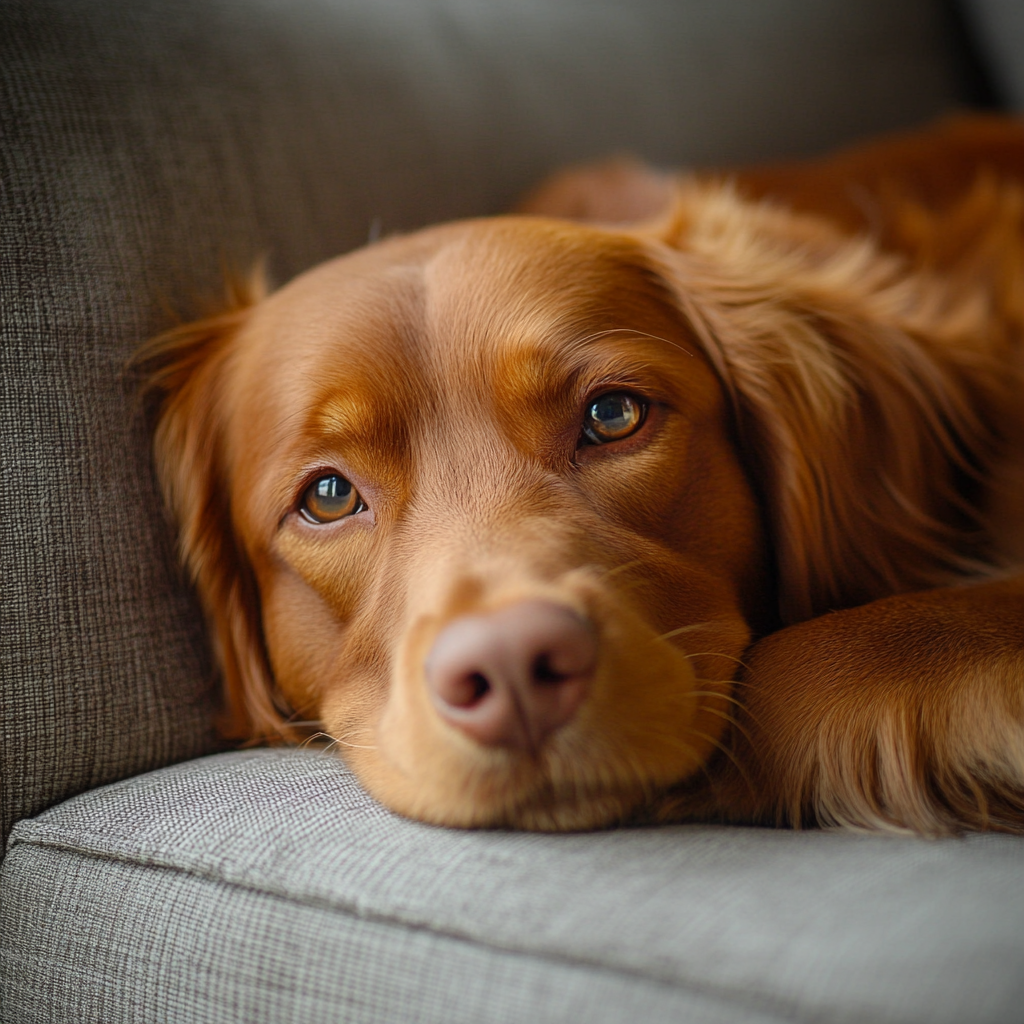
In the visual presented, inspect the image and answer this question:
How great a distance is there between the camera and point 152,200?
1.81 metres

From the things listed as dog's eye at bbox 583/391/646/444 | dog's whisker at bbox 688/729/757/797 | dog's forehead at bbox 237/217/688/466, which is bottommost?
dog's whisker at bbox 688/729/757/797

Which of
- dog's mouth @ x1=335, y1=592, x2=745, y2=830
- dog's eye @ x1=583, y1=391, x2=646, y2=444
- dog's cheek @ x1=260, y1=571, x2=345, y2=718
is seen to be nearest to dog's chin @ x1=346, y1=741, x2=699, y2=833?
dog's mouth @ x1=335, y1=592, x2=745, y2=830

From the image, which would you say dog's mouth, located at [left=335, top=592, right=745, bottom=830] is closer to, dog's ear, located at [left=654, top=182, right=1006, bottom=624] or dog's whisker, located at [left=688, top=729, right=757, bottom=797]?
dog's whisker, located at [left=688, top=729, right=757, bottom=797]

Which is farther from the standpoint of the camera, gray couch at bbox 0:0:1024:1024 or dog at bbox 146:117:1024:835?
dog at bbox 146:117:1024:835

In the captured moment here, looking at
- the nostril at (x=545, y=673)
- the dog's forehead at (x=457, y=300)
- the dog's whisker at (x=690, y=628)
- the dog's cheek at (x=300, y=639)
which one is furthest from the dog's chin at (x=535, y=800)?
the dog's forehead at (x=457, y=300)

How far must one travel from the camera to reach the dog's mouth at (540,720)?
1136 millimetres

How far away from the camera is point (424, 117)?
2459 millimetres

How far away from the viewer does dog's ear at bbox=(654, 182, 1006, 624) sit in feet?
5.63

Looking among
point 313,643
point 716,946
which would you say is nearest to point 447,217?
point 313,643

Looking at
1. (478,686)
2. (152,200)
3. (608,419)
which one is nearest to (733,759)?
(478,686)

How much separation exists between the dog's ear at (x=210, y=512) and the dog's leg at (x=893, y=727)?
0.94m

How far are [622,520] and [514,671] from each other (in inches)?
19.1

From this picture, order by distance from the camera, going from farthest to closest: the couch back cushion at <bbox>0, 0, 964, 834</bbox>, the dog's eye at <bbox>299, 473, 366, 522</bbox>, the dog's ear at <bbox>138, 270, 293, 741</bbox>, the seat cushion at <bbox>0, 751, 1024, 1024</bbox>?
the dog's ear at <bbox>138, 270, 293, 741</bbox>, the dog's eye at <bbox>299, 473, 366, 522</bbox>, the couch back cushion at <bbox>0, 0, 964, 834</bbox>, the seat cushion at <bbox>0, 751, 1024, 1024</bbox>

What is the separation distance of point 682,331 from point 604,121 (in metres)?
1.52
